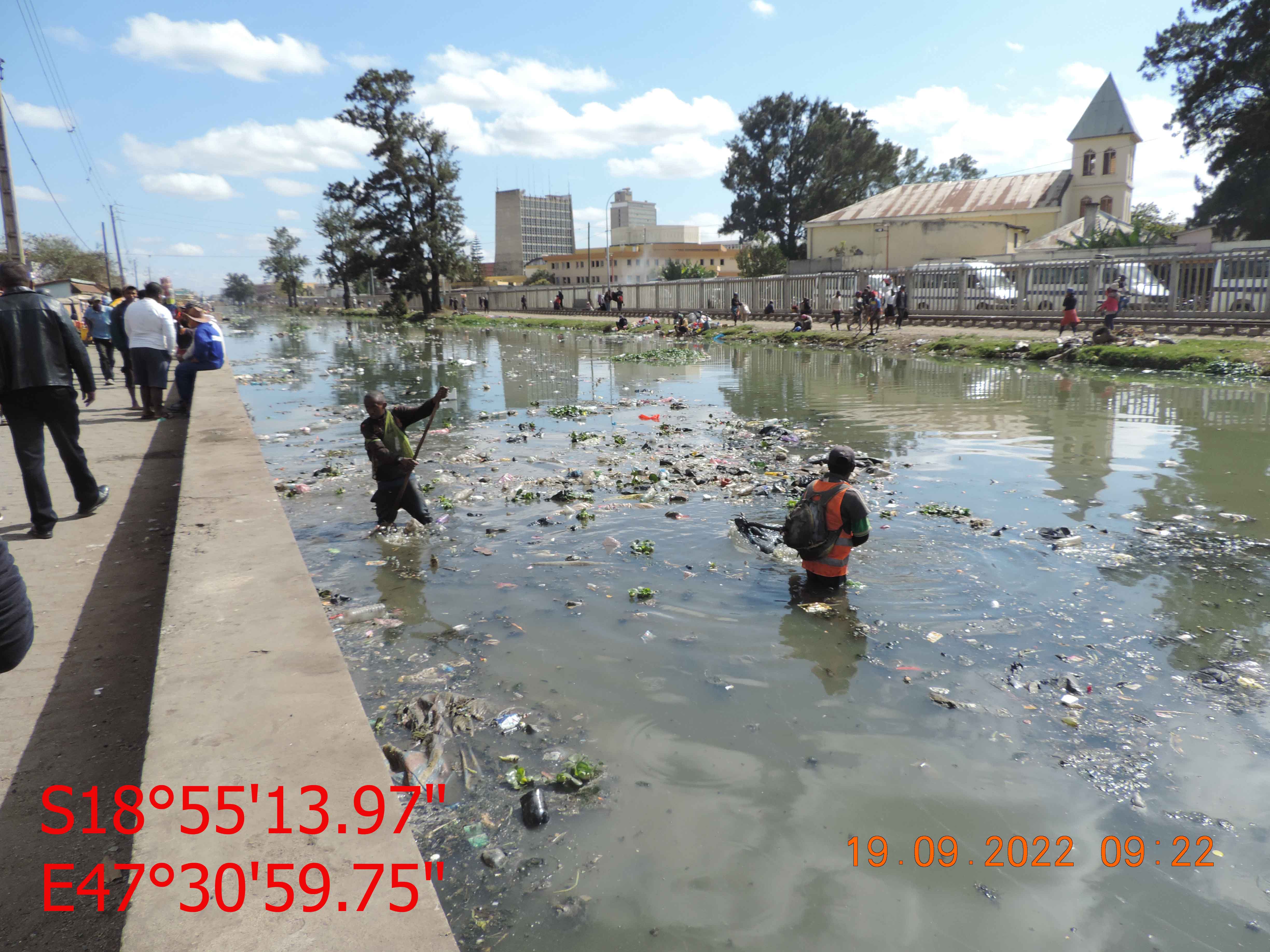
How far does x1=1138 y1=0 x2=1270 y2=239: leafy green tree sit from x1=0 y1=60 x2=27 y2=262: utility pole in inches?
1716

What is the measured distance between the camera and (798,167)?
2491 inches

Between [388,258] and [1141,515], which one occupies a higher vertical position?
[388,258]

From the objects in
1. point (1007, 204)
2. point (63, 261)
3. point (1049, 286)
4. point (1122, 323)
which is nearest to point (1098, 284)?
point (1049, 286)

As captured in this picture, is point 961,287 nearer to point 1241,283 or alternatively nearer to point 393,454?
point 1241,283

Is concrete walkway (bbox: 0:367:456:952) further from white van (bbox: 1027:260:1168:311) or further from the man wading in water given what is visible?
white van (bbox: 1027:260:1168:311)

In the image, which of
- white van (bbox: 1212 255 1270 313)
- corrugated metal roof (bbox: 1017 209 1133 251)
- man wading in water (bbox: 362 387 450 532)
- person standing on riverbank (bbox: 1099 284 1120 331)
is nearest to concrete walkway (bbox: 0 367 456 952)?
man wading in water (bbox: 362 387 450 532)

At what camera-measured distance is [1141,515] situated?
6.73 metres

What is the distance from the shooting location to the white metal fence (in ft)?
61.7

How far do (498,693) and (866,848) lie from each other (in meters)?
1.89

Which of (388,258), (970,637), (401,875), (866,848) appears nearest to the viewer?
(401,875)

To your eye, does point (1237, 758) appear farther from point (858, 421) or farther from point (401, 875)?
point (858, 421)

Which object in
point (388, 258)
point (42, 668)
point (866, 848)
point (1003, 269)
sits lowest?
point (866, 848)

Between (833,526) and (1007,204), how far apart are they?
4868cm

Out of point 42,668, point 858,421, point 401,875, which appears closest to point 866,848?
point 401,875
